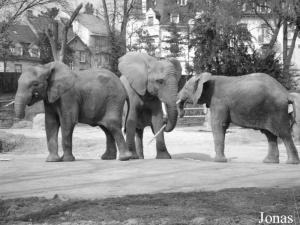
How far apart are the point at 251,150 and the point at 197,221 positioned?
38.3ft

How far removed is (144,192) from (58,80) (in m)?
4.55

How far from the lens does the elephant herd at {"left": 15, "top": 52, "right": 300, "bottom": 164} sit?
1219cm

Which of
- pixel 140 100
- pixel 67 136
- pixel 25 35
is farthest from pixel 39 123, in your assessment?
pixel 25 35

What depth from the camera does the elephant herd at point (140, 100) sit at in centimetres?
1219

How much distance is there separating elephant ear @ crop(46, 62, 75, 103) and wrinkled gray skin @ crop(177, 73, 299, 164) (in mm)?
2696

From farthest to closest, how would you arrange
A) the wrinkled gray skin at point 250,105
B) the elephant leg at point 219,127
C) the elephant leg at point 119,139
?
the elephant leg at point 219,127 < the elephant leg at point 119,139 < the wrinkled gray skin at point 250,105

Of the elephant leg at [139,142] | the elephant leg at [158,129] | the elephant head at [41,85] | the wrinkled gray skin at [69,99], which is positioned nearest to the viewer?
the elephant head at [41,85]

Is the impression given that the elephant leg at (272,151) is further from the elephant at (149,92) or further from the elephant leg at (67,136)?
the elephant leg at (67,136)

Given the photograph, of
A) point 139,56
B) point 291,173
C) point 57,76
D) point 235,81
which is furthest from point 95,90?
point 291,173

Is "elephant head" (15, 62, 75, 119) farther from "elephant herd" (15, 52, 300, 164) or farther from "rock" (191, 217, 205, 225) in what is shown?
"rock" (191, 217, 205, 225)

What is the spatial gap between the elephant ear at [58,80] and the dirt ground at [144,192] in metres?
1.35

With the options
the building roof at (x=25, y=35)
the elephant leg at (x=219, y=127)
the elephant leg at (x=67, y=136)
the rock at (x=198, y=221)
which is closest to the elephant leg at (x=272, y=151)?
the elephant leg at (x=219, y=127)

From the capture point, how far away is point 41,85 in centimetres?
1203

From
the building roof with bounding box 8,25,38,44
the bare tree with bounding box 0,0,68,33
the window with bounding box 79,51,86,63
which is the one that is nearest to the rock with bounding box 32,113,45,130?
the bare tree with bounding box 0,0,68,33
